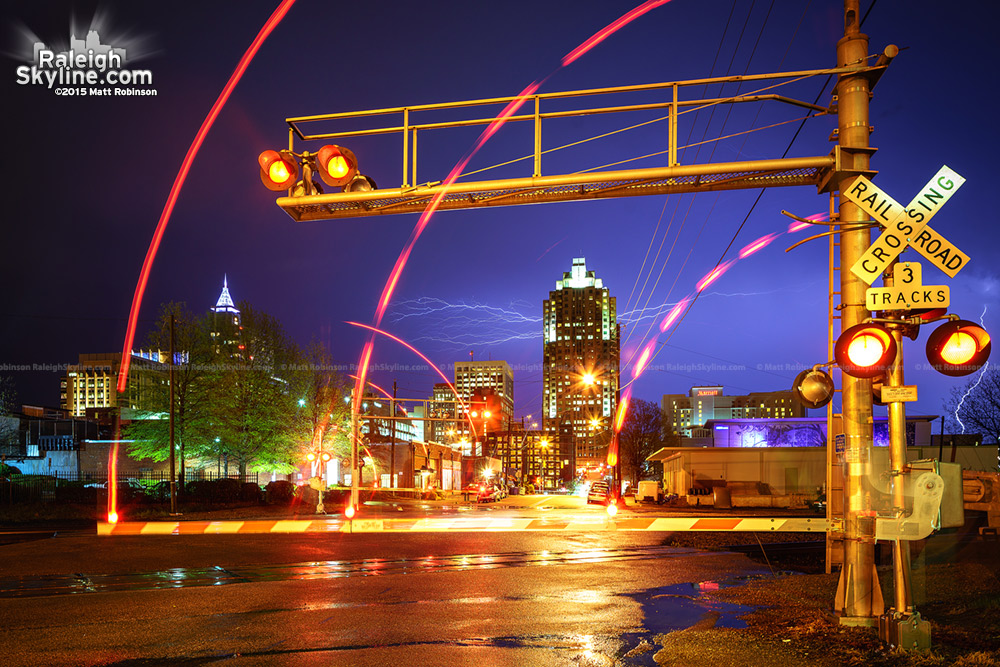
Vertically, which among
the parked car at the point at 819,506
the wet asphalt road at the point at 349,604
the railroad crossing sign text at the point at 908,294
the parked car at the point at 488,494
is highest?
the railroad crossing sign text at the point at 908,294

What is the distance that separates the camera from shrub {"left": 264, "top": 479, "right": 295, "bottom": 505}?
39.0 meters

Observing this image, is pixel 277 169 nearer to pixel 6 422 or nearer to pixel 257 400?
pixel 257 400

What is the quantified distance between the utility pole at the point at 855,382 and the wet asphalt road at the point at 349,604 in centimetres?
177

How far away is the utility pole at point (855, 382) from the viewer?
7.86 m

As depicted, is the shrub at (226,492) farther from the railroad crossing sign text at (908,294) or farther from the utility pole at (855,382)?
the railroad crossing sign text at (908,294)

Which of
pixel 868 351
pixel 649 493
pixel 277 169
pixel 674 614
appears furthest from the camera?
pixel 649 493

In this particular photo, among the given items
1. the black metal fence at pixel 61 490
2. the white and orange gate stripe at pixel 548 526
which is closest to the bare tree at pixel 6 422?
the black metal fence at pixel 61 490

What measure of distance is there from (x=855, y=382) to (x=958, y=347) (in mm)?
1506

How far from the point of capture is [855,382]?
8.28 meters

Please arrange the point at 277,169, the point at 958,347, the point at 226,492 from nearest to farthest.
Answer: the point at 958,347, the point at 277,169, the point at 226,492

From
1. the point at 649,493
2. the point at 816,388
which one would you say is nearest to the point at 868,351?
the point at 816,388

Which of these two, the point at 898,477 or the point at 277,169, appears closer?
A: the point at 898,477

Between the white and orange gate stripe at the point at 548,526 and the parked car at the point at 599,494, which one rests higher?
the white and orange gate stripe at the point at 548,526

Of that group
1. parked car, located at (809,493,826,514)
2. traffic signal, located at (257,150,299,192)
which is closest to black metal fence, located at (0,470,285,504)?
parked car, located at (809,493,826,514)
